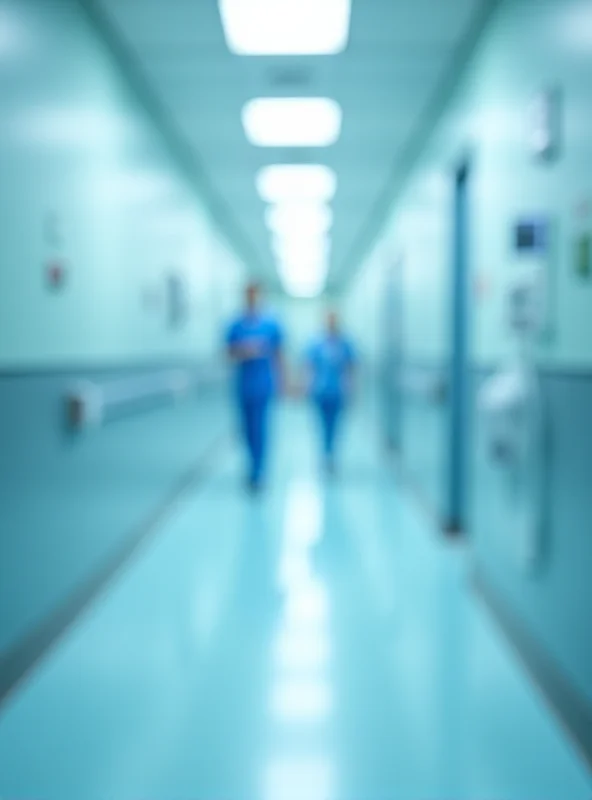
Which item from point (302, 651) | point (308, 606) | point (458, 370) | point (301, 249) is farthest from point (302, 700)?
Answer: point (301, 249)

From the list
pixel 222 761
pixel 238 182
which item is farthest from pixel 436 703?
pixel 238 182

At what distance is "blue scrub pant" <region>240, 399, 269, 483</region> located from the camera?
6.03 meters

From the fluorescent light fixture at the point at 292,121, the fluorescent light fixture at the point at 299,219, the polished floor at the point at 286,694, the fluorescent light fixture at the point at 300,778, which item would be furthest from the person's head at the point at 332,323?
the fluorescent light fixture at the point at 300,778

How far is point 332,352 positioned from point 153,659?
4.51m

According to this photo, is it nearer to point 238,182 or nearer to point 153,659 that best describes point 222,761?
point 153,659

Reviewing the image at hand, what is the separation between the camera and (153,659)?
282cm

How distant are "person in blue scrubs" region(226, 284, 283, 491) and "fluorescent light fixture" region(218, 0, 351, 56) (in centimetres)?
200

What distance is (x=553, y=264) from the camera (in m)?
2.63

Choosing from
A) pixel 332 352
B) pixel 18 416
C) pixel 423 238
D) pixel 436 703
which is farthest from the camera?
pixel 332 352

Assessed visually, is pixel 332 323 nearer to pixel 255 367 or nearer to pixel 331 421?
pixel 331 421

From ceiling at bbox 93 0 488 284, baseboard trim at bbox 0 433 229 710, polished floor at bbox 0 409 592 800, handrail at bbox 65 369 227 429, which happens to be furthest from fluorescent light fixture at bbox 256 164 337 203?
polished floor at bbox 0 409 592 800

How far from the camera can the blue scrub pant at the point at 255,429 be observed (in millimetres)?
6031

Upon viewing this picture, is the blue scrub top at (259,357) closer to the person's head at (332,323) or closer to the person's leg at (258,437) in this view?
the person's leg at (258,437)

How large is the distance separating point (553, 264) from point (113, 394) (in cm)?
216
